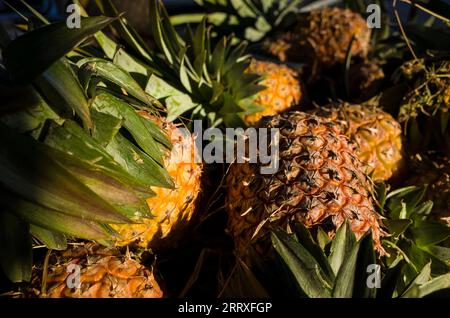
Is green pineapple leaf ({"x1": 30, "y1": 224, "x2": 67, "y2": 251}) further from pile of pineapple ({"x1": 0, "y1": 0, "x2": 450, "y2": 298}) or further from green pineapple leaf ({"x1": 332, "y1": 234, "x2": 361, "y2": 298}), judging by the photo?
green pineapple leaf ({"x1": 332, "y1": 234, "x2": 361, "y2": 298})

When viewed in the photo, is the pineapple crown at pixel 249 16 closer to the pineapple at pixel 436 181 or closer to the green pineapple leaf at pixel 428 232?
the pineapple at pixel 436 181

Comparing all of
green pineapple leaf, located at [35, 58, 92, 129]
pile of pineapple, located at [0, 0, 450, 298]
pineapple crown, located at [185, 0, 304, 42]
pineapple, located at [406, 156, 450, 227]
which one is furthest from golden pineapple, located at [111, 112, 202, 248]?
pineapple crown, located at [185, 0, 304, 42]

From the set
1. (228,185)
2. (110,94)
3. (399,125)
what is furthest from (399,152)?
(110,94)

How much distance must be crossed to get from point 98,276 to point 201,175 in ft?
1.84

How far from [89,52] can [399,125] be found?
129cm

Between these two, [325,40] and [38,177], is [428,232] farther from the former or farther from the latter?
[325,40]

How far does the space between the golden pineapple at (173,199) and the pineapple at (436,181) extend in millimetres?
917

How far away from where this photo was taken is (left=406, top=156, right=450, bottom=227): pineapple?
1.74 meters

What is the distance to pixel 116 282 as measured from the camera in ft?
3.90

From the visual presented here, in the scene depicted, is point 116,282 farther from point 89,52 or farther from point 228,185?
point 89,52

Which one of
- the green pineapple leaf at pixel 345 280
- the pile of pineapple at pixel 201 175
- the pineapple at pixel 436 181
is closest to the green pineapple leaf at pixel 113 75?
the pile of pineapple at pixel 201 175

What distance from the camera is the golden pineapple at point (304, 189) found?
1.30 m

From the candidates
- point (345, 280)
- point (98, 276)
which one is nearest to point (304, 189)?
point (345, 280)

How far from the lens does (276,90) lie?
2244 millimetres
